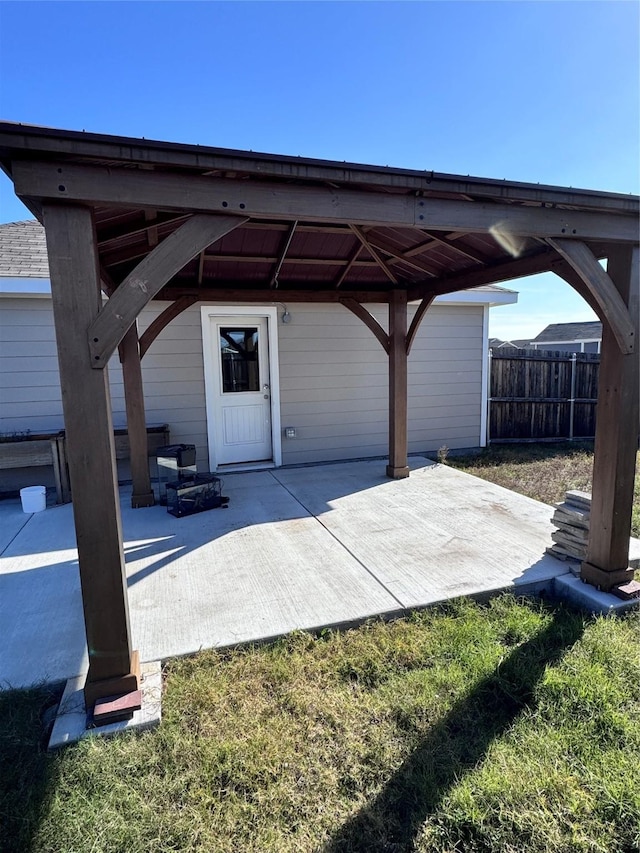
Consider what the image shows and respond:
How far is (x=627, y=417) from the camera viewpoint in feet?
8.86

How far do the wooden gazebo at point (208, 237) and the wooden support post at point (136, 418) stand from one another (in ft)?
2.70

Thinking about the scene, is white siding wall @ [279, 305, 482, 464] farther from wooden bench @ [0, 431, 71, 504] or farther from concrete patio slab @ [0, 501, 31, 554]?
concrete patio slab @ [0, 501, 31, 554]

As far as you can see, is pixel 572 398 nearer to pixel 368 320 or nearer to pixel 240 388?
pixel 368 320

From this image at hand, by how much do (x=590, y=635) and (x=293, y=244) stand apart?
387 centimetres

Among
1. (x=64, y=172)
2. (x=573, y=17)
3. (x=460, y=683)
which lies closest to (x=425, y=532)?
(x=460, y=683)

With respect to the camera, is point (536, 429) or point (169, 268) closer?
point (169, 268)

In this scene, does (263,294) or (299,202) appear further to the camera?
(263,294)

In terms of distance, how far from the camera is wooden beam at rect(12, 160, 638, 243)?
171 centimetres

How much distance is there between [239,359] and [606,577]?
4.82m

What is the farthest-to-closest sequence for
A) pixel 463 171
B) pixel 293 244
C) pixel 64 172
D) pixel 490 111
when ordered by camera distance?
pixel 490 111, pixel 293 244, pixel 463 171, pixel 64 172

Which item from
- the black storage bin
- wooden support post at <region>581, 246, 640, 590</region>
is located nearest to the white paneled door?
the black storage bin

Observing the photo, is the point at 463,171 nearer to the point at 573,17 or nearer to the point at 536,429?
the point at 573,17

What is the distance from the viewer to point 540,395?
8445mm

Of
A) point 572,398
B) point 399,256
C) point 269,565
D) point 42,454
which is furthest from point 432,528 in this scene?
point 572,398
